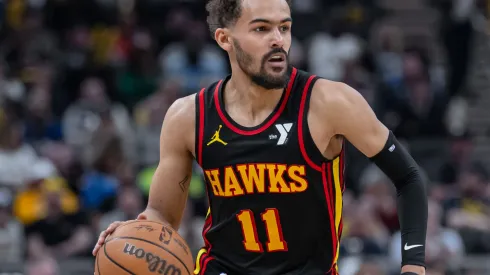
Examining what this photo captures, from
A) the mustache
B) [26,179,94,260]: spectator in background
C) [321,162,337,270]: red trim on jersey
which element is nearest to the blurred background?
[26,179,94,260]: spectator in background

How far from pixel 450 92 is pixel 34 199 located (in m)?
5.99

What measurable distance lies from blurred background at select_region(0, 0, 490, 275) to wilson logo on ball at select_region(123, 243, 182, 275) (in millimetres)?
4291

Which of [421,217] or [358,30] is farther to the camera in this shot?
[358,30]

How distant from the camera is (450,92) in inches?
585

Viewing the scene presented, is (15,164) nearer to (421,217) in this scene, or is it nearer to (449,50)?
(449,50)

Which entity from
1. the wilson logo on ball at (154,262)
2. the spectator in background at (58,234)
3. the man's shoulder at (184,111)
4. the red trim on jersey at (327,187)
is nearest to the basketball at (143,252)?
the wilson logo on ball at (154,262)

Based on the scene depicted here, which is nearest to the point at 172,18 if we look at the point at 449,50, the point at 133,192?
the point at 449,50

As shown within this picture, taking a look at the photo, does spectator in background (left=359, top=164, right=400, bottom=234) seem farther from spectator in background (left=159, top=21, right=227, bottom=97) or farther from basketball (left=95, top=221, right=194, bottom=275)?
basketball (left=95, top=221, right=194, bottom=275)

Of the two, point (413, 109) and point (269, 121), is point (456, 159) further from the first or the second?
point (269, 121)

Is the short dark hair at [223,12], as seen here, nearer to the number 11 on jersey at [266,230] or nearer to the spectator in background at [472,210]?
the number 11 on jersey at [266,230]

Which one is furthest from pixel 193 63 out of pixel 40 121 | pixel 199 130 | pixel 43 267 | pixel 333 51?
pixel 199 130

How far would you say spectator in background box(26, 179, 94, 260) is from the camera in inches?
428

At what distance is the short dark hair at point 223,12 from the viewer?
5.65 meters

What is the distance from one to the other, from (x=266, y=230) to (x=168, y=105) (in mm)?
7717
